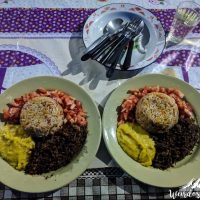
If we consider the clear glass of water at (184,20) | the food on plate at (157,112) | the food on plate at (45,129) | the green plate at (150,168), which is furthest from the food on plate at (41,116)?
the clear glass of water at (184,20)

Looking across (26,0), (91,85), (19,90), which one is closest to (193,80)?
(91,85)

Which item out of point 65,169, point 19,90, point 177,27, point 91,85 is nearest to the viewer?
point 65,169

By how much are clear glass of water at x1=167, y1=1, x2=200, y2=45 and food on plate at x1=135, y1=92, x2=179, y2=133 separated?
34cm

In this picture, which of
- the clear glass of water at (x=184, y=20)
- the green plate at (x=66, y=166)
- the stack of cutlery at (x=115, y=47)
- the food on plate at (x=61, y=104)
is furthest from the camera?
the clear glass of water at (x=184, y=20)

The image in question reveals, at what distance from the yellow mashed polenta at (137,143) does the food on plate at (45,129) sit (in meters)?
0.13

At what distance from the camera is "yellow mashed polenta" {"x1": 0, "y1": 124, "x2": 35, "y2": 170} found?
1.00 meters

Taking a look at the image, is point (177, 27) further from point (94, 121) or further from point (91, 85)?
point (94, 121)

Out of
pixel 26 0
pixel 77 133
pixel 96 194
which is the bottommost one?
pixel 96 194

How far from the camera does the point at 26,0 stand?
1.40 m

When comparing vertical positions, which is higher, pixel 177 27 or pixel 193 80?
pixel 177 27

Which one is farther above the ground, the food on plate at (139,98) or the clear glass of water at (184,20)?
the clear glass of water at (184,20)

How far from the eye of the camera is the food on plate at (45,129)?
1.01 meters

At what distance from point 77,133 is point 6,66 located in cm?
42

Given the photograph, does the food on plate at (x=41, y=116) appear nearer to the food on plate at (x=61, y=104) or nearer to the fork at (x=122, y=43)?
the food on plate at (x=61, y=104)
